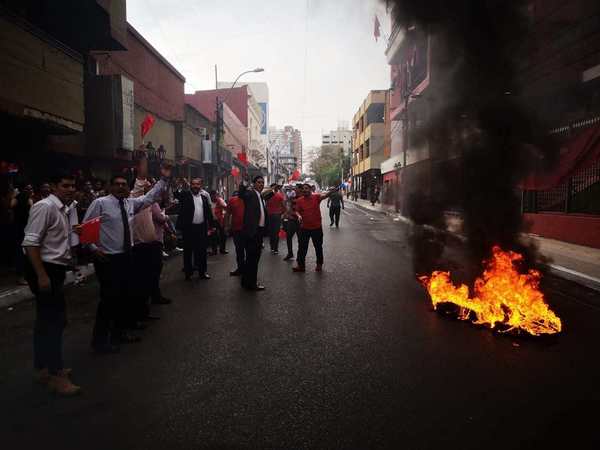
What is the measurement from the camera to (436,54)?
6746 mm

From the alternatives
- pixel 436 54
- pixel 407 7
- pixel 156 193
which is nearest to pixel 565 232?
pixel 436 54

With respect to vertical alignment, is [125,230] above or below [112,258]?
above

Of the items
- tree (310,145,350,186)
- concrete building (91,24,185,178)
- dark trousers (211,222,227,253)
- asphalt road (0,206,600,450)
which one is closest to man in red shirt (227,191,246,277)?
asphalt road (0,206,600,450)

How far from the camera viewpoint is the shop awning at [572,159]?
26.5 ft

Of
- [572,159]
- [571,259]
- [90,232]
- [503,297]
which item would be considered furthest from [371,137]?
[90,232]

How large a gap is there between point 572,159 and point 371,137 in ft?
148

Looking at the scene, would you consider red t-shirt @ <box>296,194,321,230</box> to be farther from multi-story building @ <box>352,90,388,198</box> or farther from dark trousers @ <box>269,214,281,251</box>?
multi-story building @ <box>352,90,388,198</box>

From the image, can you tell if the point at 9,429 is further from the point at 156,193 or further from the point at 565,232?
the point at 565,232

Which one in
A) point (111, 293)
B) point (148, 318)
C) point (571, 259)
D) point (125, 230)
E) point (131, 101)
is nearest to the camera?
point (111, 293)

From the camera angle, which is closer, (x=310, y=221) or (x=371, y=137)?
(x=310, y=221)

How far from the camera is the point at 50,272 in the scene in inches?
144

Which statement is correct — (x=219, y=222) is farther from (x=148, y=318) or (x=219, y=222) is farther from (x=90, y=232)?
(x=90, y=232)

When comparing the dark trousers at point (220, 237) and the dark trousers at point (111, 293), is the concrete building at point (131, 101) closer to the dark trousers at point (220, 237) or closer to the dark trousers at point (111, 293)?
the dark trousers at point (220, 237)

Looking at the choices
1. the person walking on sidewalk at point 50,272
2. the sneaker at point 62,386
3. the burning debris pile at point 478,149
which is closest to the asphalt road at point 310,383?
the sneaker at point 62,386
